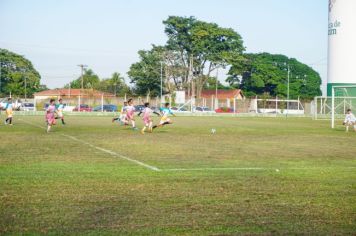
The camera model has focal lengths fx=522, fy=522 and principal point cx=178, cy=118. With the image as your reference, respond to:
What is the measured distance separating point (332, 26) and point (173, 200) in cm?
5894

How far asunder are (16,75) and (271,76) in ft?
163

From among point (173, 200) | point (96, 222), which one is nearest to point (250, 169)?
point (173, 200)

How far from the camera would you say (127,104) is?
32.4m

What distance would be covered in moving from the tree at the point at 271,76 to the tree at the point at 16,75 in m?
40.5

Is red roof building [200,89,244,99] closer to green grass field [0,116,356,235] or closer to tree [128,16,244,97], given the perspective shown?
tree [128,16,244,97]

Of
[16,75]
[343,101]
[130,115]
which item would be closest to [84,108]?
[16,75]

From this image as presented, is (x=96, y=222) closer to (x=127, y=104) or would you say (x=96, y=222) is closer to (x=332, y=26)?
(x=127, y=104)

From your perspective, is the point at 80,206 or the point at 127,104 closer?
the point at 80,206

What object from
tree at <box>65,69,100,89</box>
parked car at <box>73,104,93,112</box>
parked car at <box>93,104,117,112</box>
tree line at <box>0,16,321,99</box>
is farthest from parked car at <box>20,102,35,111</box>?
tree at <box>65,69,100,89</box>

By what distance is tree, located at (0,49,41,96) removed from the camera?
100 m

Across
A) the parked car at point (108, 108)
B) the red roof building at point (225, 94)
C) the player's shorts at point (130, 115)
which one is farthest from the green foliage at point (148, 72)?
the player's shorts at point (130, 115)

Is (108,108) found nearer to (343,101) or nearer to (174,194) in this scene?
(343,101)

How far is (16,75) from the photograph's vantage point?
3949 inches

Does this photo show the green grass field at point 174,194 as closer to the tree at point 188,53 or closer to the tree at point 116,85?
the tree at point 188,53
